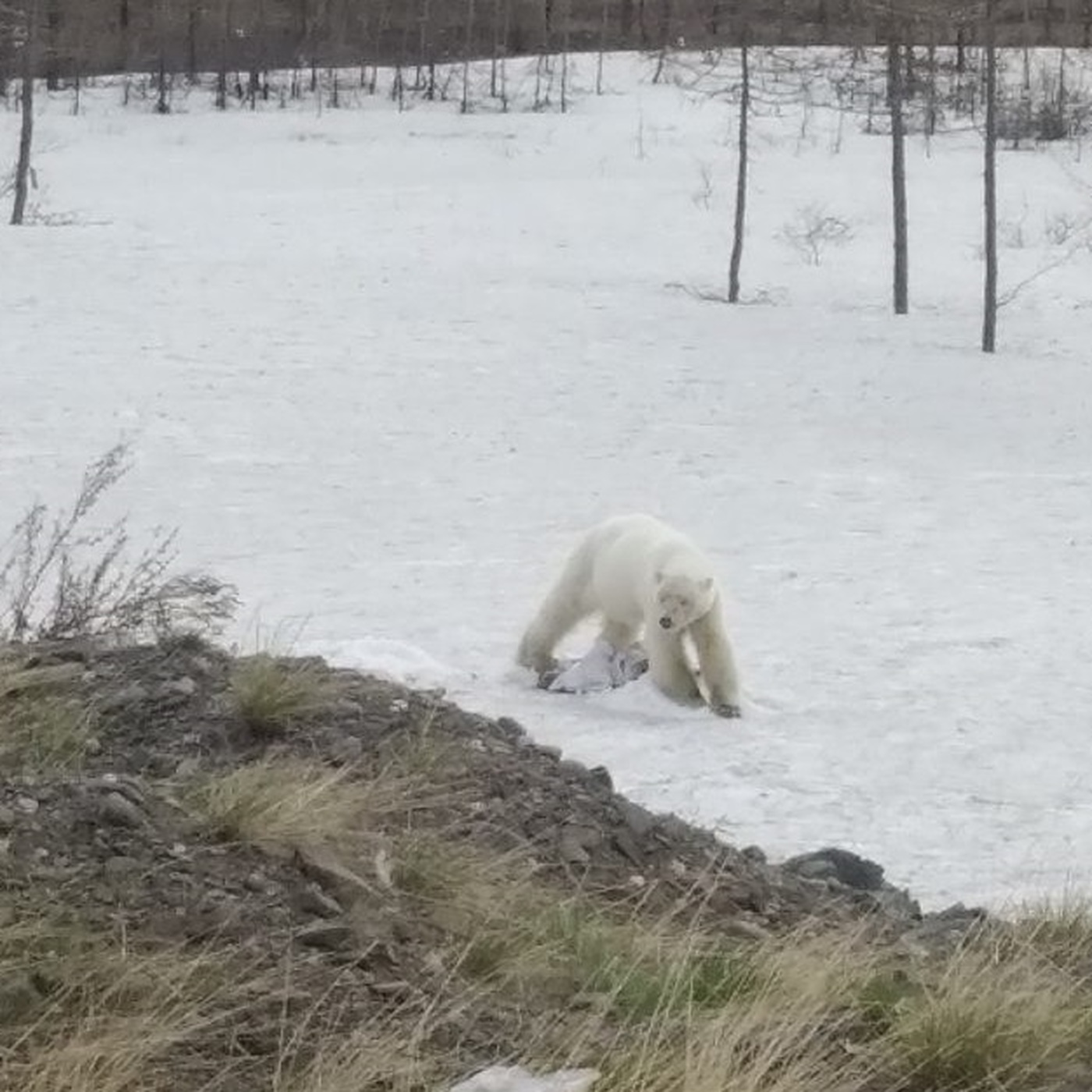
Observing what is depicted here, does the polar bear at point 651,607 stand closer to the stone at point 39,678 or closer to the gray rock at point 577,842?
the gray rock at point 577,842

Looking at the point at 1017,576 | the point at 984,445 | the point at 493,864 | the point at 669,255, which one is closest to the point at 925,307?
the point at 669,255

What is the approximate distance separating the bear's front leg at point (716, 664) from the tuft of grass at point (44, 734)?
383 centimetres

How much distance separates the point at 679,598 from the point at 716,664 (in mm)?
420

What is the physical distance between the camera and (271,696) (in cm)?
524

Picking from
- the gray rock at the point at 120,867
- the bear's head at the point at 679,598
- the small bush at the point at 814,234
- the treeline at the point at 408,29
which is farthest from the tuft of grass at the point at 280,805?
the treeline at the point at 408,29

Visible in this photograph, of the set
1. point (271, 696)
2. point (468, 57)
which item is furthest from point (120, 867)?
point (468, 57)

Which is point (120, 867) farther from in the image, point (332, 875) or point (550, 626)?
point (550, 626)

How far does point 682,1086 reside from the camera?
9.24ft

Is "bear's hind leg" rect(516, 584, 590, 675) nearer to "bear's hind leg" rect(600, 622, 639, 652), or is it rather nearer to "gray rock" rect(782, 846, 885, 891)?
"bear's hind leg" rect(600, 622, 639, 652)

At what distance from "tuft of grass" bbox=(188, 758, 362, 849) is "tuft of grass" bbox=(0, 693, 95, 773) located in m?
0.41

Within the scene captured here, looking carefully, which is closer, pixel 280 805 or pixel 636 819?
pixel 280 805

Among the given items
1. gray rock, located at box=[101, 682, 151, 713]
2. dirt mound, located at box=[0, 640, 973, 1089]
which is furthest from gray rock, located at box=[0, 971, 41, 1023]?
gray rock, located at box=[101, 682, 151, 713]

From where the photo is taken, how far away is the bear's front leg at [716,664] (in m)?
8.21

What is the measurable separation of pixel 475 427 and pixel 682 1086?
50.9 ft
